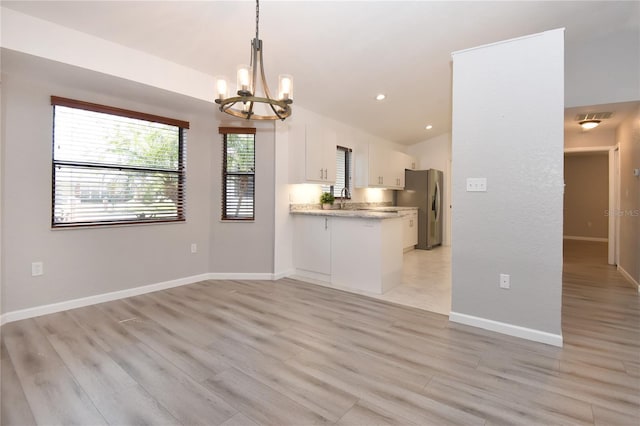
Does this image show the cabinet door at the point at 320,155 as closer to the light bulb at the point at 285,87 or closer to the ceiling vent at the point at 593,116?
the light bulb at the point at 285,87

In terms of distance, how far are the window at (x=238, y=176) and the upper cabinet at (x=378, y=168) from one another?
2371mm

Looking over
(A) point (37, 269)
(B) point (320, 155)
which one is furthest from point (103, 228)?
(B) point (320, 155)

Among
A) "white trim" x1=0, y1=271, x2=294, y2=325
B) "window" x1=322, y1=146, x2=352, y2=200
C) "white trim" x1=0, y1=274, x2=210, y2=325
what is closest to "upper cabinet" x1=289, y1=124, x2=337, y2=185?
"window" x1=322, y1=146, x2=352, y2=200

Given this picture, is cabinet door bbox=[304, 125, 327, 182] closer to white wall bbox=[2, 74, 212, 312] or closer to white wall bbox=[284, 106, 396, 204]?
white wall bbox=[284, 106, 396, 204]

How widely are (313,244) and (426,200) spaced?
3.76 metres

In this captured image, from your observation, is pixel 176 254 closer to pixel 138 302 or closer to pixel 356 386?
pixel 138 302

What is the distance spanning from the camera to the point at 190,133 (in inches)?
Answer: 165

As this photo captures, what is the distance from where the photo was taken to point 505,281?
2.67 metres

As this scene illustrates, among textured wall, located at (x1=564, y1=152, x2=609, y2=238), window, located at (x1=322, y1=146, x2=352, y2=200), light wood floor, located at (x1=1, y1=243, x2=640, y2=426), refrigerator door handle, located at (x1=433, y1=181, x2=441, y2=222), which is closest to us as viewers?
light wood floor, located at (x1=1, y1=243, x2=640, y2=426)

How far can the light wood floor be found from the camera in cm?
166

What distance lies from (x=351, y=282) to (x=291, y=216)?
4.49 ft

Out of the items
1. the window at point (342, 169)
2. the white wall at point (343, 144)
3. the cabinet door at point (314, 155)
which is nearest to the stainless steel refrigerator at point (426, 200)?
the white wall at point (343, 144)

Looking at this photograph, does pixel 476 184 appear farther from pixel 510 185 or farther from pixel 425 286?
pixel 425 286

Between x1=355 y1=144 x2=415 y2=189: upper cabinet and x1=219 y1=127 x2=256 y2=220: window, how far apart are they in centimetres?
237
